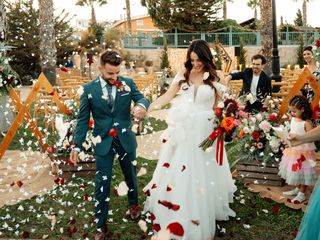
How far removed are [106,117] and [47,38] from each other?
14.5 meters


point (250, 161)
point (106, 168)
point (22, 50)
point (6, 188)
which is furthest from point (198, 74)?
point (22, 50)

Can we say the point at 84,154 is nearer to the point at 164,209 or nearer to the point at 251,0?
the point at 164,209

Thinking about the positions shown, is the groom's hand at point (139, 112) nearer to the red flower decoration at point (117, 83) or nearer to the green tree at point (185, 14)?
the red flower decoration at point (117, 83)

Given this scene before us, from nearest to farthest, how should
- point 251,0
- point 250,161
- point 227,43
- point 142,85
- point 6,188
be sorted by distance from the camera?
point 250,161 → point 6,188 → point 142,85 → point 227,43 → point 251,0

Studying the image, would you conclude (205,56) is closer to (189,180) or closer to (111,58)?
(111,58)

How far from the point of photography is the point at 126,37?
115ft

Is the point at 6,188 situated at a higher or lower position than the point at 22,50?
lower

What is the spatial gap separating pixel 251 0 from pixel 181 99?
55.4 m

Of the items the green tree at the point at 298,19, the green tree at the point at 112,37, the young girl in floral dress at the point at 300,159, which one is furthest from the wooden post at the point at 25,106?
the green tree at the point at 298,19

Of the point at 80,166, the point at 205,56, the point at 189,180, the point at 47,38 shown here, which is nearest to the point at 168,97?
the point at 205,56

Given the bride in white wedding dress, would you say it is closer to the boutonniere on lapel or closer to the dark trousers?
the boutonniere on lapel

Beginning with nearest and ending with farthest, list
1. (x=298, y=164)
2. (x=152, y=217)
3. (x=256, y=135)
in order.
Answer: (x=152, y=217) < (x=298, y=164) < (x=256, y=135)

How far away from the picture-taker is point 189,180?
483 cm

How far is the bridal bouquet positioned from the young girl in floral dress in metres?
1.22
